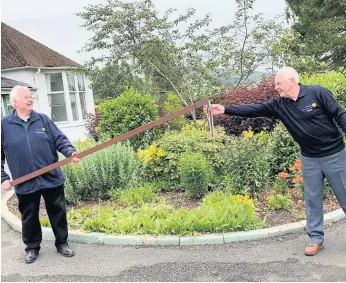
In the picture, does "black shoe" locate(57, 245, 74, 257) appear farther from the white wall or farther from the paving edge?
the white wall

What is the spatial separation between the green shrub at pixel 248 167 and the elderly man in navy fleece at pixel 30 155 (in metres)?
2.63

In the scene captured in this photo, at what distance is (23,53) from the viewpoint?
1980 centimetres

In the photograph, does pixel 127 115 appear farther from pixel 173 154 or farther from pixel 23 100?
pixel 23 100

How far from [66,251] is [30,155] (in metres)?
1.17

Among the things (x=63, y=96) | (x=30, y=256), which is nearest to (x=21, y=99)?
(x=30, y=256)

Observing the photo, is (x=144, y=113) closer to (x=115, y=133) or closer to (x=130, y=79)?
(x=115, y=133)

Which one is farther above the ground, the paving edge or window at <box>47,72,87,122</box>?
window at <box>47,72,87,122</box>

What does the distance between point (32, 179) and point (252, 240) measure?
2531 mm

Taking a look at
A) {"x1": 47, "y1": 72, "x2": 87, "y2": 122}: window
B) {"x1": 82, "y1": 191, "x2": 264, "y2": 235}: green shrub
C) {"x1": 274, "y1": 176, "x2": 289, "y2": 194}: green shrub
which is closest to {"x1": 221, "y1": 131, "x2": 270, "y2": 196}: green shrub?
{"x1": 274, "y1": 176, "x2": 289, "y2": 194}: green shrub

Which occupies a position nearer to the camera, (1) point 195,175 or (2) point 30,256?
(2) point 30,256

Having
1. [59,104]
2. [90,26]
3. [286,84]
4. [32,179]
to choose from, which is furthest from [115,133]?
[59,104]

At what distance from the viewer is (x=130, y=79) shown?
61.0 ft

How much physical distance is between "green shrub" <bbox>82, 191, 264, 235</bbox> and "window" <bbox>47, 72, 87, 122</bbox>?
52.3 ft

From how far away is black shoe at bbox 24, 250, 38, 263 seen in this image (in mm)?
4680
